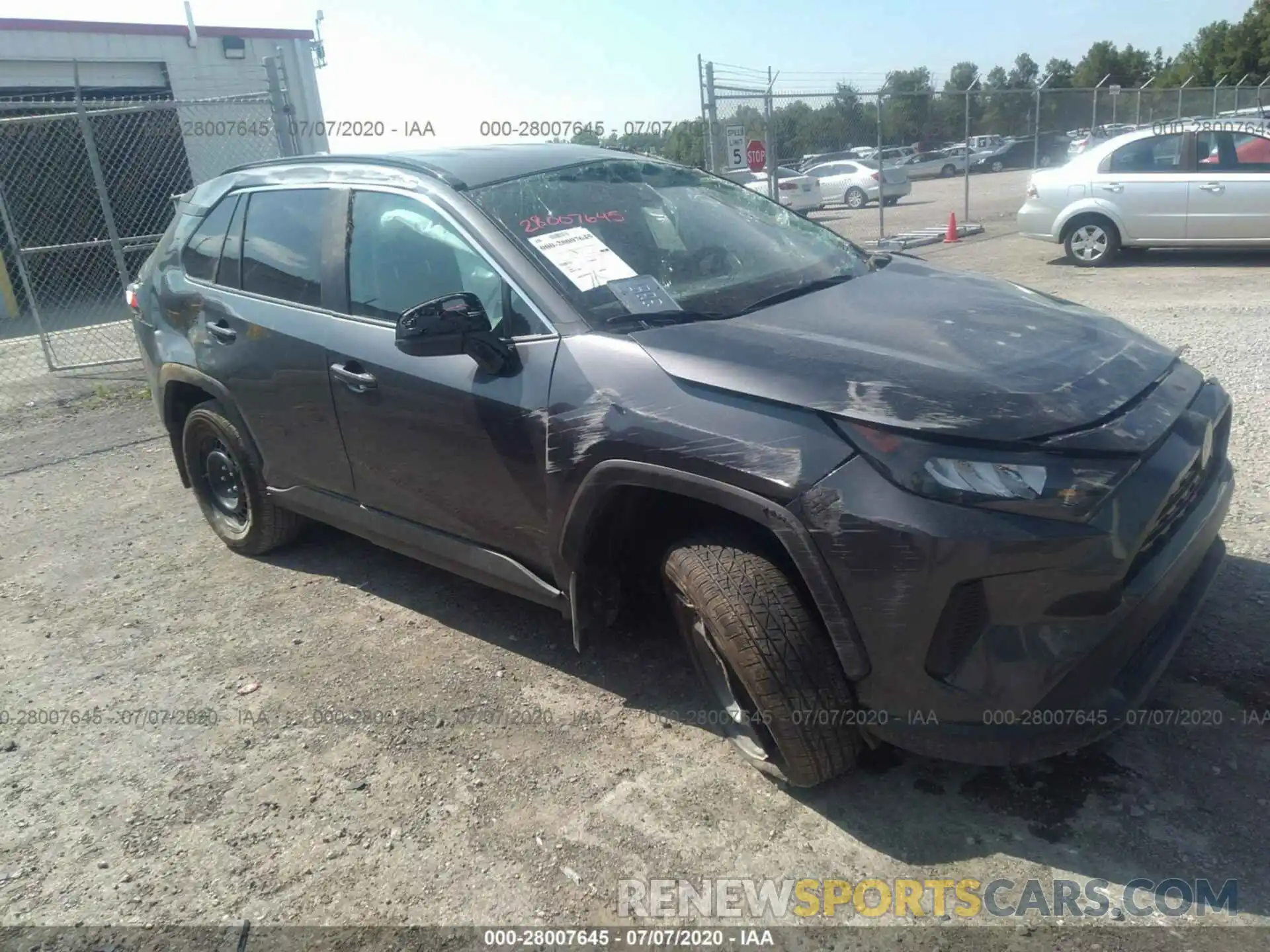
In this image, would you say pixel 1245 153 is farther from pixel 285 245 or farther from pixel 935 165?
pixel 935 165

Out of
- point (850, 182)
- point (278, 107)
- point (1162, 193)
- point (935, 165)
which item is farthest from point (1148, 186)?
point (935, 165)

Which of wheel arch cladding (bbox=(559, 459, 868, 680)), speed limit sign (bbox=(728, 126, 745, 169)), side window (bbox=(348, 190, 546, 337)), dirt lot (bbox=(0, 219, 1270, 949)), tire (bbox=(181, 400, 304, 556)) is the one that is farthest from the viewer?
speed limit sign (bbox=(728, 126, 745, 169))

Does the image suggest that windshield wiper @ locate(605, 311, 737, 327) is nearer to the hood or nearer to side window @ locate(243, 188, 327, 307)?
the hood

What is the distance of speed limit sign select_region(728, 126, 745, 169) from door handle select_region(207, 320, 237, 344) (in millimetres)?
9026

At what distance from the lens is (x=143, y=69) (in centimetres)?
1762

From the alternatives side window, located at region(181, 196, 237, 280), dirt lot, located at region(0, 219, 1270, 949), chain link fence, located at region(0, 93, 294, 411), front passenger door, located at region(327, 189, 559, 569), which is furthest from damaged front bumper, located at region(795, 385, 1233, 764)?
chain link fence, located at region(0, 93, 294, 411)

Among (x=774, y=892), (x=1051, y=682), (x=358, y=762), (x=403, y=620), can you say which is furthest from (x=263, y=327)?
(x=1051, y=682)

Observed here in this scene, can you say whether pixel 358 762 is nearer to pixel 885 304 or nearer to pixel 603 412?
pixel 603 412

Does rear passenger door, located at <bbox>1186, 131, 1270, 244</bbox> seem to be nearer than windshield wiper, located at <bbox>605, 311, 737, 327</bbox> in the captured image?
No

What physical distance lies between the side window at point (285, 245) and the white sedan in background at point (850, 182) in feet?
77.0

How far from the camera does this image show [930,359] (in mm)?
2756

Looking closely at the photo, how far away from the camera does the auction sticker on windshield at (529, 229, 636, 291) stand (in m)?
3.24

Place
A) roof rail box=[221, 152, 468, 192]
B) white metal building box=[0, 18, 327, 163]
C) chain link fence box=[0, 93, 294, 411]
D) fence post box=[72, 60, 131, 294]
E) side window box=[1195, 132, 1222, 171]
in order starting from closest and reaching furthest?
roof rail box=[221, 152, 468, 192], fence post box=[72, 60, 131, 294], side window box=[1195, 132, 1222, 171], chain link fence box=[0, 93, 294, 411], white metal building box=[0, 18, 327, 163]

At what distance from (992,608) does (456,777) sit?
176 cm
